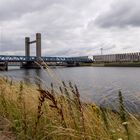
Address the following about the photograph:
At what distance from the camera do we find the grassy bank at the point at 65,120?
12.7 feet

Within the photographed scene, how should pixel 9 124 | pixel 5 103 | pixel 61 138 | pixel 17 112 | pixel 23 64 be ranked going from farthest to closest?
pixel 23 64 → pixel 5 103 → pixel 17 112 → pixel 9 124 → pixel 61 138

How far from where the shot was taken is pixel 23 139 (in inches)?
181

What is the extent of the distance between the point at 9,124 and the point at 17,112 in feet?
2.22

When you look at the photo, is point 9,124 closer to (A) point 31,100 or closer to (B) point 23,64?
(A) point 31,100

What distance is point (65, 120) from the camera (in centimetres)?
441

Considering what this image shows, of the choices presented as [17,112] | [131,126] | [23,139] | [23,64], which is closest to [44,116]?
[23,139]

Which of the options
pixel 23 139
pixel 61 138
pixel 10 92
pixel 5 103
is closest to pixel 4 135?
pixel 23 139

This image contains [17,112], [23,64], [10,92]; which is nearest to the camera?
[17,112]

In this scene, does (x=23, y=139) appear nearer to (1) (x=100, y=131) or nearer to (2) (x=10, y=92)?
(1) (x=100, y=131)

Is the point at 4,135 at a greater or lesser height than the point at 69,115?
lesser

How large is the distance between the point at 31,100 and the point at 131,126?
2.69 meters

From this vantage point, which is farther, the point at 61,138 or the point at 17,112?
the point at 17,112

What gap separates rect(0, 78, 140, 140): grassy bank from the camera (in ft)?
12.7

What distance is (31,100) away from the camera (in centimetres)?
639
